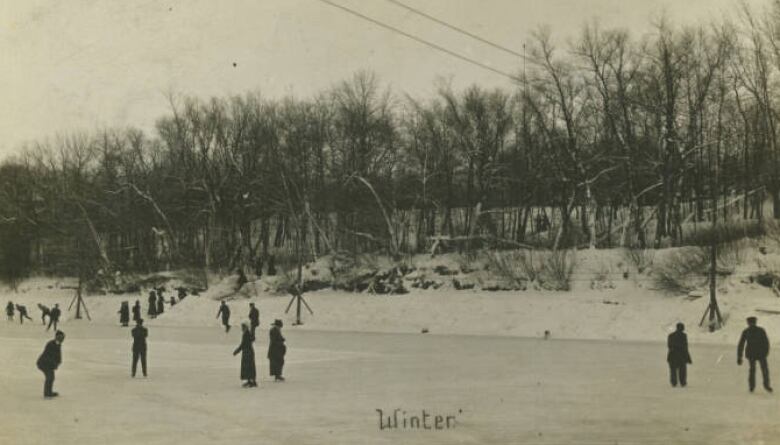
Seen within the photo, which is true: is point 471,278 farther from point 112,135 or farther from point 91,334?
point 112,135

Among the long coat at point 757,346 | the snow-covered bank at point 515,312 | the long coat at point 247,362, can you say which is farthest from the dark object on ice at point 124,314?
the long coat at point 757,346

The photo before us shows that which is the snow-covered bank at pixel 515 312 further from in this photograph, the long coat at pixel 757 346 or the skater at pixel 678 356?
the long coat at pixel 757 346

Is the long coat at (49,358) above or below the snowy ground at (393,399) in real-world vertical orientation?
above

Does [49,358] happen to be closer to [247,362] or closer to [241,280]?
[247,362]

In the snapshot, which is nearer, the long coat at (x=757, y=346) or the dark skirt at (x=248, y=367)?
the long coat at (x=757, y=346)

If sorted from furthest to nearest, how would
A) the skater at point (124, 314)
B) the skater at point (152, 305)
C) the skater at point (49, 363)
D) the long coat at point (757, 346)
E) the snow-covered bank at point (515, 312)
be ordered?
the skater at point (152, 305) → the skater at point (124, 314) → the snow-covered bank at point (515, 312) → the skater at point (49, 363) → the long coat at point (757, 346)

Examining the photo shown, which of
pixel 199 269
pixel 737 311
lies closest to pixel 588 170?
pixel 737 311
